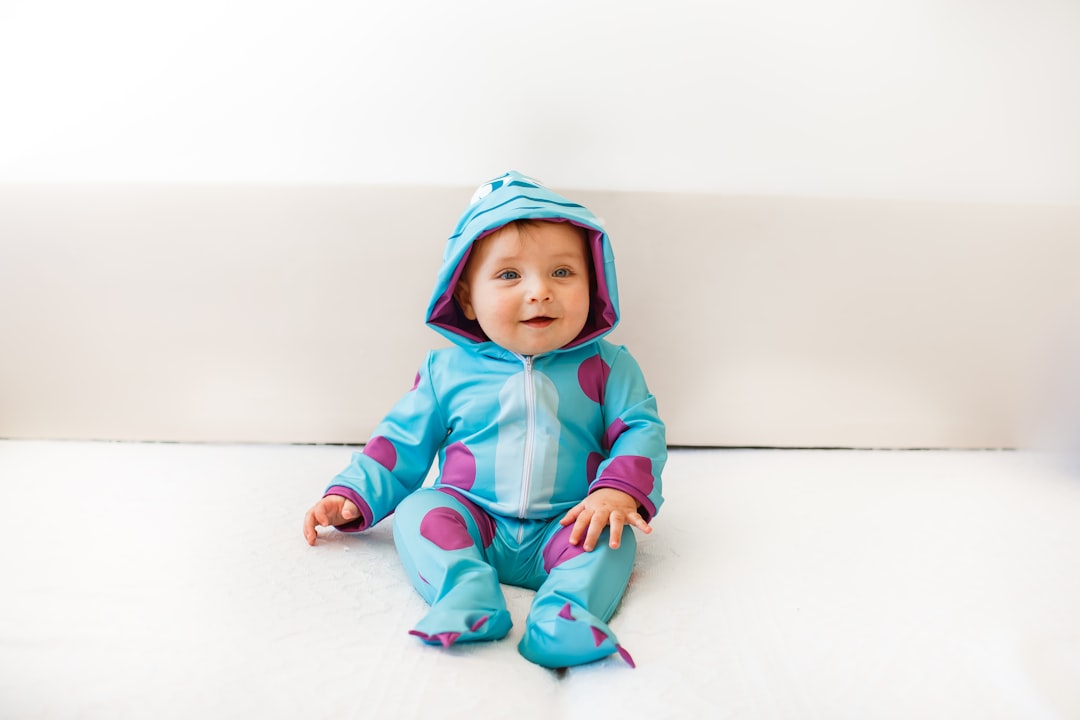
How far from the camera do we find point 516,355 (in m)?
1.06

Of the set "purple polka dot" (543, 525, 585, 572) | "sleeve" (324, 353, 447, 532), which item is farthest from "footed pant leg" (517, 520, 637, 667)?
"sleeve" (324, 353, 447, 532)

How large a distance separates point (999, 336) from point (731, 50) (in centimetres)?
69

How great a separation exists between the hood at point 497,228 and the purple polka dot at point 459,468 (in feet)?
0.46

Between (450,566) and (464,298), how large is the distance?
39cm

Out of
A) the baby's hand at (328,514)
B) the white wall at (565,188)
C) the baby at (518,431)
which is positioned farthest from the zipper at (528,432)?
the white wall at (565,188)

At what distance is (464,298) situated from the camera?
1.10 metres

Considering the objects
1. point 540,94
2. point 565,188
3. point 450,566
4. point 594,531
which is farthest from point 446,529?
point 540,94

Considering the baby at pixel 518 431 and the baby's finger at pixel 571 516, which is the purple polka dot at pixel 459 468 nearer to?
the baby at pixel 518 431

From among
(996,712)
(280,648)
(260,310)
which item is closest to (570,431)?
(280,648)

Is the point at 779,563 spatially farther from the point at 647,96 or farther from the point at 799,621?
the point at 647,96

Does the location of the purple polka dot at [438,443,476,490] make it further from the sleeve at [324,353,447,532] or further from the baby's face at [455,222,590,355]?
the baby's face at [455,222,590,355]

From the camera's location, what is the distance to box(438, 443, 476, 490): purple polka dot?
1.02 m

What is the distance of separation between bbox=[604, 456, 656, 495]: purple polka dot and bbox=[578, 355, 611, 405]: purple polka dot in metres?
0.11

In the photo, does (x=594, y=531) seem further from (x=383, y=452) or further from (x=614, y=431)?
(x=383, y=452)
